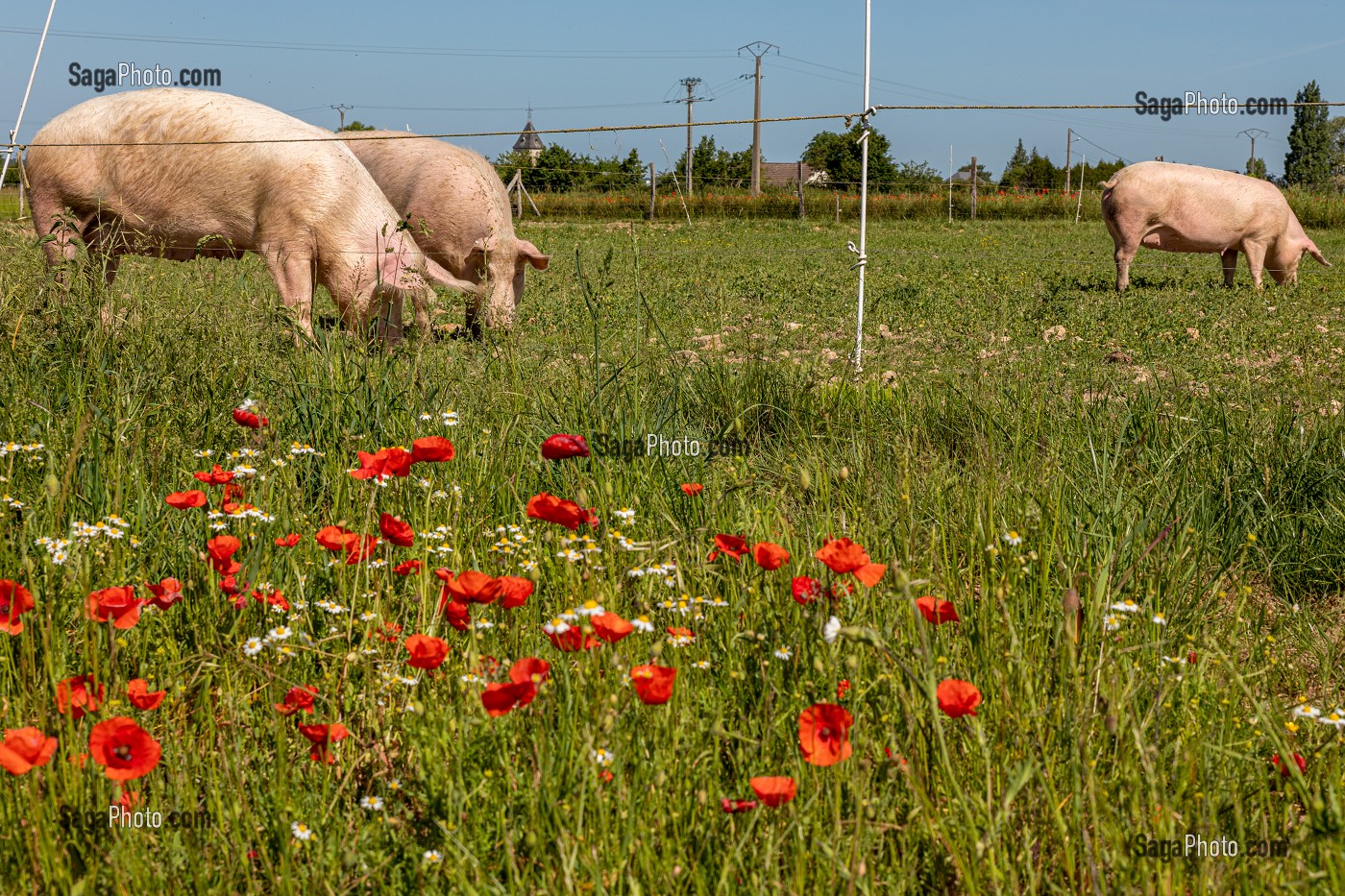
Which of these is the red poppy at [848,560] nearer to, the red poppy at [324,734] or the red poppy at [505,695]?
the red poppy at [505,695]

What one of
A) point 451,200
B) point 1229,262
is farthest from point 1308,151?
point 451,200

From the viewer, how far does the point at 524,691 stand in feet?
4.28

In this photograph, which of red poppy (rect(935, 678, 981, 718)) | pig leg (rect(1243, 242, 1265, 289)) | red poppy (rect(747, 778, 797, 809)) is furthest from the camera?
pig leg (rect(1243, 242, 1265, 289))

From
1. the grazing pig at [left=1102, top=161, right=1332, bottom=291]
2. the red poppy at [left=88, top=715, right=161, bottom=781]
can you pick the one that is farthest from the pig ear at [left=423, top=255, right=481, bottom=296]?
the grazing pig at [left=1102, top=161, right=1332, bottom=291]

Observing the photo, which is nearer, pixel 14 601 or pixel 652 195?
pixel 14 601

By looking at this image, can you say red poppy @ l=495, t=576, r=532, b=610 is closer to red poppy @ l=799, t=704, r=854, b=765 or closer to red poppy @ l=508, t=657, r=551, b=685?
red poppy @ l=508, t=657, r=551, b=685

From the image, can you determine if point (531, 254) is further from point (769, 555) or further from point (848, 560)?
point (848, 560)

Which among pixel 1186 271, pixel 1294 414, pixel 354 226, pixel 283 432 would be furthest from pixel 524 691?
pixel 1186 271

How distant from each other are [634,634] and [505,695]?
0.57 metres

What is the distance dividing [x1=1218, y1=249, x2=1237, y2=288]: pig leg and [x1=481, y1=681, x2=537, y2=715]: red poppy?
13003 mm

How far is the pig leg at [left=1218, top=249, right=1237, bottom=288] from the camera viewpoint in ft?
41.4

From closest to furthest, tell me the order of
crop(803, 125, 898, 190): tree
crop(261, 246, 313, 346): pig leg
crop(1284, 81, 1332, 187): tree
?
crop(261, 246, 313, 346): pig leg < crop(803, 125, 898, 190): tree < crop(1284, 81, 1332, 187): tree

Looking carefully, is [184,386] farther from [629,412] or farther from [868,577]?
[868,577]

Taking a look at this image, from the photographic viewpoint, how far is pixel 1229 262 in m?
14.1
